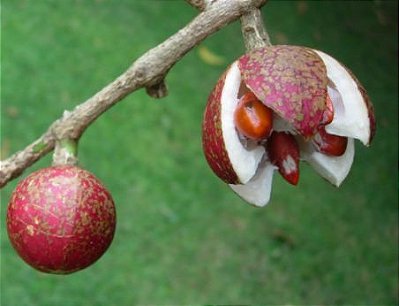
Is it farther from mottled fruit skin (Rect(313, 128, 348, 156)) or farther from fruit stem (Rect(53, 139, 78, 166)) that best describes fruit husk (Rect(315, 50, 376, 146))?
fruit stem (Rect(53, 139, 78, 166))

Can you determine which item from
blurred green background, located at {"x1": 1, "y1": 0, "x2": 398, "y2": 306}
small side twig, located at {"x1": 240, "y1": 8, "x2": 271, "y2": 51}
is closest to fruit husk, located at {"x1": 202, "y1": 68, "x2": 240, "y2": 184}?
small side twig, located at {"x1": 240, "y1": 8, "x2": 271, "y2": 51}

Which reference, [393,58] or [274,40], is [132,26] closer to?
[274,40]

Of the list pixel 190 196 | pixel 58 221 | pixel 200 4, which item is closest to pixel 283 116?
pixel 200 4

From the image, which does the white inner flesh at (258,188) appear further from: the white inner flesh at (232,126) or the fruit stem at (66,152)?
the fruit stem at (66,152)

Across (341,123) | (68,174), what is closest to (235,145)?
(341,123)

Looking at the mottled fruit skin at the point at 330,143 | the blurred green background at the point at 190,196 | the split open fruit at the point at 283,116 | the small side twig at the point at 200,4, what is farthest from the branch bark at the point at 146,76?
the blurred green background at the point at 190,196

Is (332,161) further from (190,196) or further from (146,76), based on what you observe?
(190,196)
